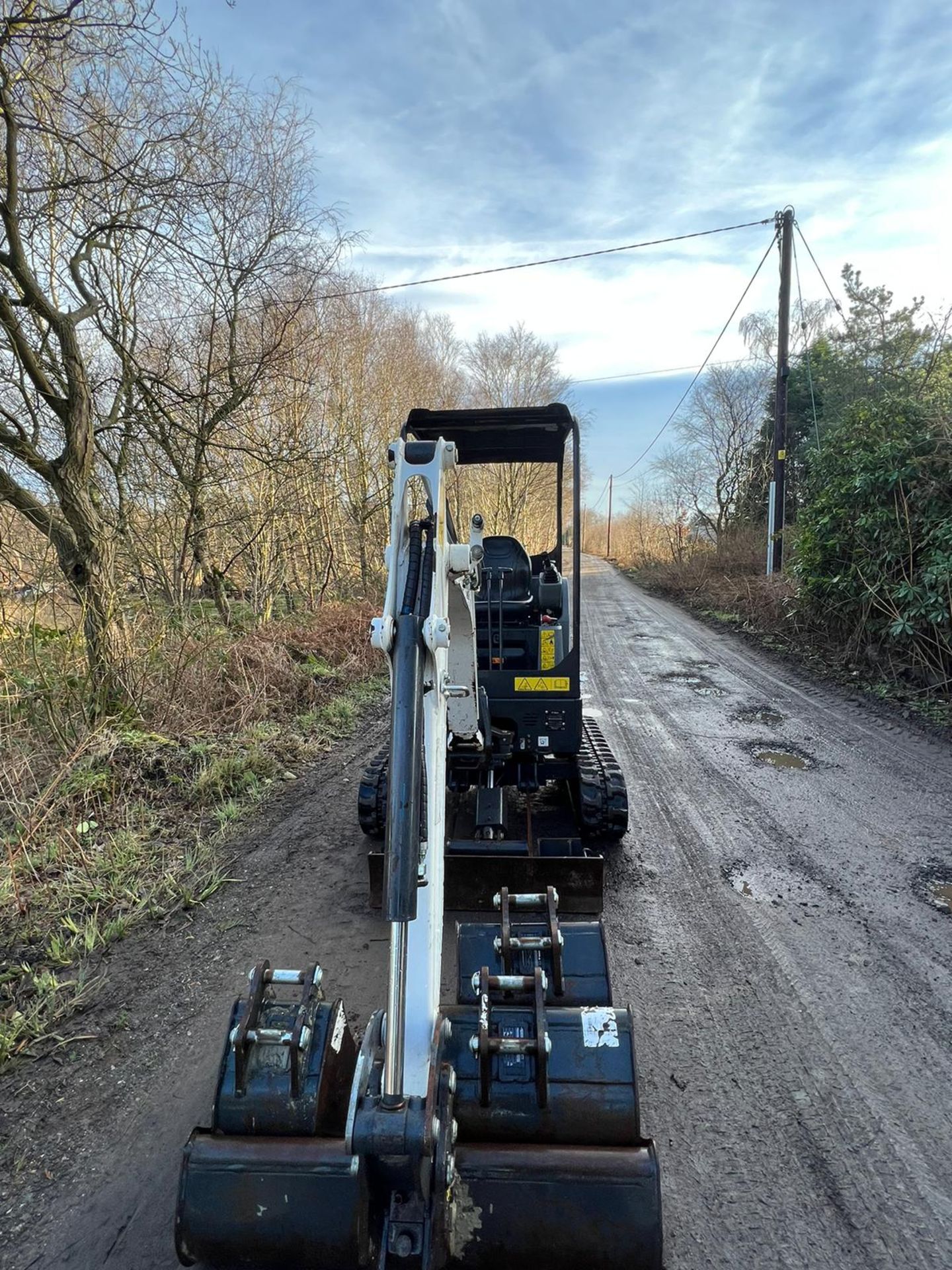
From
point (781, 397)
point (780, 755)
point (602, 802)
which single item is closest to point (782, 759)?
point (780, 755)

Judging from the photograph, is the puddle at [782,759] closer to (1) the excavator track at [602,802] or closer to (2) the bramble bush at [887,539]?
(1) the excavator track at [602,802]

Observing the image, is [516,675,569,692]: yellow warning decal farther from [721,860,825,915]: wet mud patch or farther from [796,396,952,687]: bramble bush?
[796,396,952,687]: bramble bush

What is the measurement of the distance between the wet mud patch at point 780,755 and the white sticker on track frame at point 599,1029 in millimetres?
4619

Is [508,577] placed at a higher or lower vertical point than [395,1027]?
higher

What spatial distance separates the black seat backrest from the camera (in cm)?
479

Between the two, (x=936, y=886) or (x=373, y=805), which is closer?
(x=936, y=886)

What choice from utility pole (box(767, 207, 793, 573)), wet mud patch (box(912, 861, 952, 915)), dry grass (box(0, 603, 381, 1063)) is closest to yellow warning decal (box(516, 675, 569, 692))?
dry grass (box(0, 603, 381, 1063))

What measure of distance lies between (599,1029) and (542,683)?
2.37 m

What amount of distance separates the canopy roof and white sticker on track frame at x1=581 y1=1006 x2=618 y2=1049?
2.98m

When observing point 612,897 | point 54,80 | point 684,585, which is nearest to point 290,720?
point 612,897

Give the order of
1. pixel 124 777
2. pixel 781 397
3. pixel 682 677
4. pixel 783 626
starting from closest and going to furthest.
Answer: pixel 124 777
pixel 682 677
pixel 783 626
pixel 781 397

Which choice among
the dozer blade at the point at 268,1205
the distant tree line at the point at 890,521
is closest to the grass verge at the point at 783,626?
the distant tree line at the point at 890,521

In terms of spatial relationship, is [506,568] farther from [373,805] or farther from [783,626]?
[783,626]

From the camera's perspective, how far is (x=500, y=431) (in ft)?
14.7
